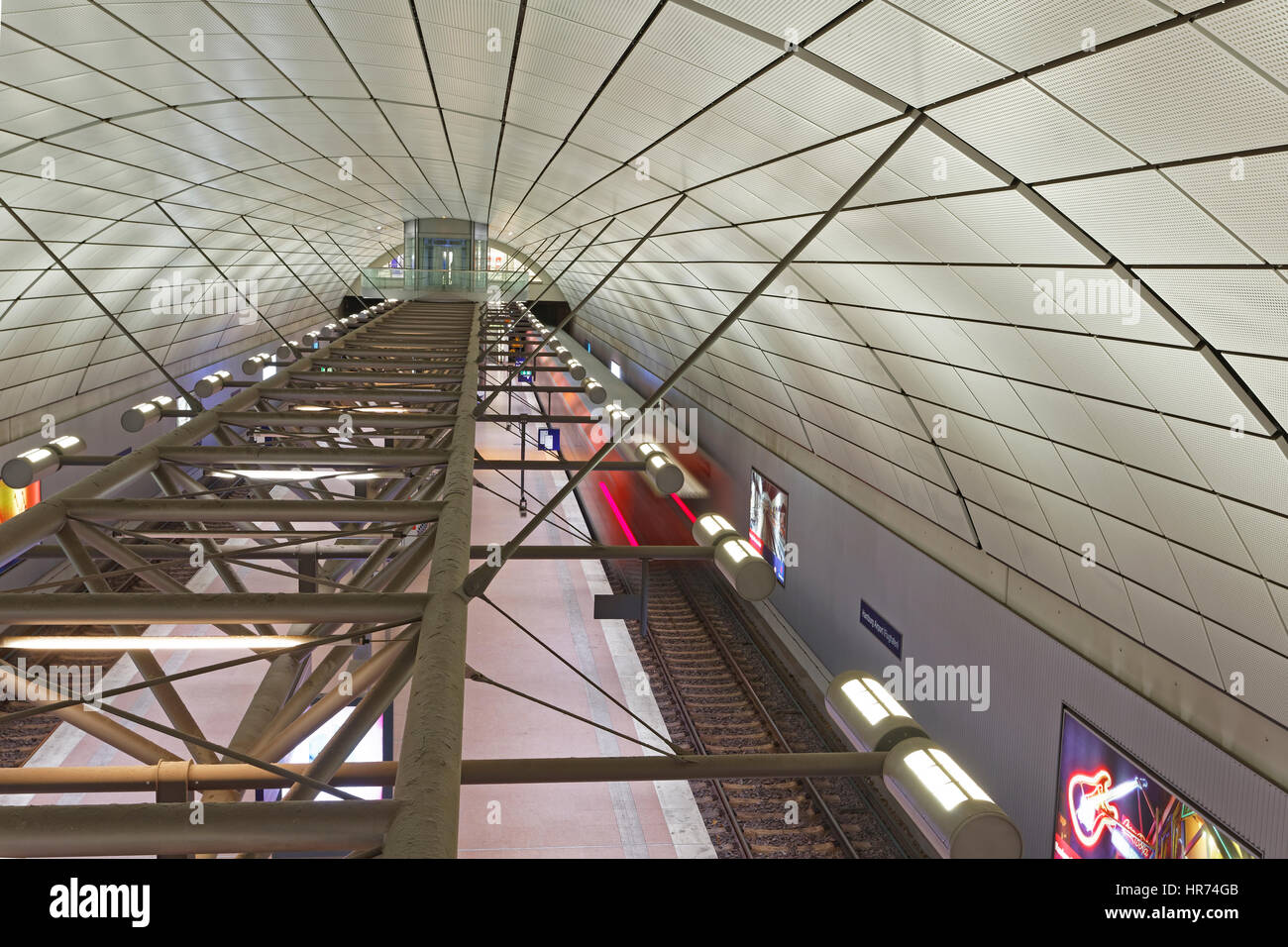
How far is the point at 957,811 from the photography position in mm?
4781

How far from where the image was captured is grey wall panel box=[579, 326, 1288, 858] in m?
10.4

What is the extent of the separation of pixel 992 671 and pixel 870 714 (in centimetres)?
1033

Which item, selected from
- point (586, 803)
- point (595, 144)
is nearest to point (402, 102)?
point (595, 144)

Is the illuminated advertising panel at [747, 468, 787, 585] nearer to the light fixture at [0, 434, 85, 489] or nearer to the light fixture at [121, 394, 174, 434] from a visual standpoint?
the light fixture at [121, 394, 174, 434]

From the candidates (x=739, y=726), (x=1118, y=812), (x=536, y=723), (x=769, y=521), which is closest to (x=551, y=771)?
(x=1118, y=812)

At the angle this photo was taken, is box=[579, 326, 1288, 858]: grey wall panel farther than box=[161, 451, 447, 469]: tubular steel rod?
Yes

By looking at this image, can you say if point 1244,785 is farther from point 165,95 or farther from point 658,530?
point 658,530

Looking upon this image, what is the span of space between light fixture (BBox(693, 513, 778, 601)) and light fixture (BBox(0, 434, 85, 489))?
740 cm

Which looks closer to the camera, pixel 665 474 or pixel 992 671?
pixel 665 474

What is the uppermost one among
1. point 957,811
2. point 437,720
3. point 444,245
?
point 444,245

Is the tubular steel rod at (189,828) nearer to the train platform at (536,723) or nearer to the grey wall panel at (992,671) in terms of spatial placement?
the train platform at (536,723)

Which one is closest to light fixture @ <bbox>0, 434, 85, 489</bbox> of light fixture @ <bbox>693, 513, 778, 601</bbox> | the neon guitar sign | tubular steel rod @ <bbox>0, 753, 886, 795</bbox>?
tubular steel rod @ <bbox>0, 753, 886, 795</bbox>

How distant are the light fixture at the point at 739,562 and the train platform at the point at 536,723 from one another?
8.45ft

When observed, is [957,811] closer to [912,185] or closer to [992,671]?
[912,185]
